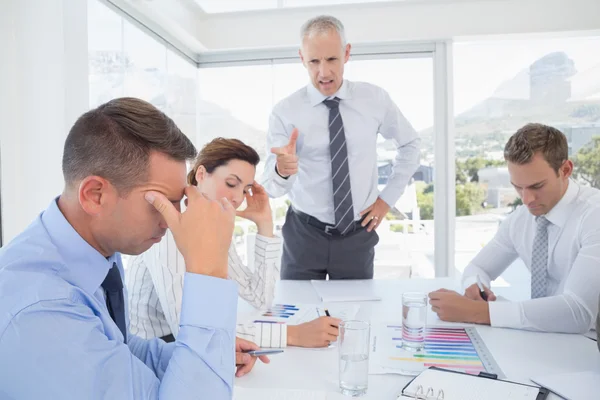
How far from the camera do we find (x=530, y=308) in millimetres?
1583

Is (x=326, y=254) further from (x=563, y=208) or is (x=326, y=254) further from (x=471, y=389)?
(x=471, y=389)

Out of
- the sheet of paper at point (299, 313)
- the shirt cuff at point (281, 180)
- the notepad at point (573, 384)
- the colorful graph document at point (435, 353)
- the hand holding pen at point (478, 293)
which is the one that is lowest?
the notepad at point (573, 384)

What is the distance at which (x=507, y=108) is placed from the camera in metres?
4.55

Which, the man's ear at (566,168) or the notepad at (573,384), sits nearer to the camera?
the notepad at (573,384)

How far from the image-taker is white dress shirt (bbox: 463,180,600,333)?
157 centimetres

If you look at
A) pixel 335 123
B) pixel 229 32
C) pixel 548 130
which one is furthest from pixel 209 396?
pixel 229 32

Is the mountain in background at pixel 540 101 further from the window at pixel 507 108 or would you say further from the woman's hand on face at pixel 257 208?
the woman's hand on face at pixel 257 208

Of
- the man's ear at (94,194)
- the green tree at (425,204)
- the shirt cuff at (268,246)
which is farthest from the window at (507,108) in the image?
the man's ear at (94,194)

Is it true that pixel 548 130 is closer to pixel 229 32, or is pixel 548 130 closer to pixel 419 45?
pixel 419 45

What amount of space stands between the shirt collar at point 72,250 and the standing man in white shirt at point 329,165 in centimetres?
148

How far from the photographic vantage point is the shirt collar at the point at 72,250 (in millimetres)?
895

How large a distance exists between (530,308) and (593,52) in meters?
3.66

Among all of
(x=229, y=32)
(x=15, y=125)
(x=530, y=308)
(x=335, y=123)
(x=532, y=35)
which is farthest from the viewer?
Answer: (x=229, y=32)

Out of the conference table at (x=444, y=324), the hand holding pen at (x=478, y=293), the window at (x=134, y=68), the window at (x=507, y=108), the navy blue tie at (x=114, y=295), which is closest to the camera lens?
the navy blue tie at (x=114, y=295)
